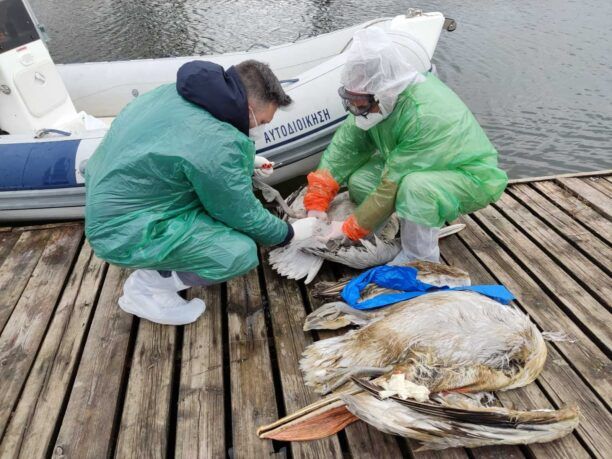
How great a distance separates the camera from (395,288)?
2.71 m

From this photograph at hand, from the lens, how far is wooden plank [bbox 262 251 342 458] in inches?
84.1

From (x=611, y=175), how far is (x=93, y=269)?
4442 millimetres

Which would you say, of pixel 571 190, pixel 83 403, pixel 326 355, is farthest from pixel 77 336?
pixel 571 190

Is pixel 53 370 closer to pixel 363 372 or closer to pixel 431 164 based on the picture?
pixel 363 372

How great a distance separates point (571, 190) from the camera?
159 inches

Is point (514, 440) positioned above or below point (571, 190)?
above

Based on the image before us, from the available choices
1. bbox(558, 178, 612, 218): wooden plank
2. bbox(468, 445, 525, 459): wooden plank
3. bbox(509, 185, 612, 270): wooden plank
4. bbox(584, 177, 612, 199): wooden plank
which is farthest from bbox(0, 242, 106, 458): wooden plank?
bbox(584, 177, 612, 199): wooden plank

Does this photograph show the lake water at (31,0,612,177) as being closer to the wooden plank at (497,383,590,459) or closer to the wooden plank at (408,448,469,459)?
the wooden plank at (497,383,590,459)

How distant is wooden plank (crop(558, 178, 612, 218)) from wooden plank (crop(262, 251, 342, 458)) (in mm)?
2575

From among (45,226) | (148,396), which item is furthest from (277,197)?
(45,226)

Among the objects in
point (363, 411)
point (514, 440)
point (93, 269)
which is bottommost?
point (93, 269)

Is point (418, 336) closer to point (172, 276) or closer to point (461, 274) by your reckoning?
point (461, 274)

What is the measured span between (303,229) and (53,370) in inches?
63.3

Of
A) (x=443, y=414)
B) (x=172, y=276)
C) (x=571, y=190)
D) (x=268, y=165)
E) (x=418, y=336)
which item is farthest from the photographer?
(x=571, y=190)
